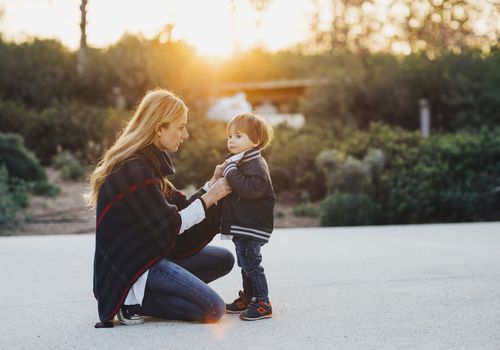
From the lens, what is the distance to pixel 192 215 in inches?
172

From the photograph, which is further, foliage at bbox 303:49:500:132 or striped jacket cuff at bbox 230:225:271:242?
foliage at bbox 303:49:500:132

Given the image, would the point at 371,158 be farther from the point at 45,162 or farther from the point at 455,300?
the point at 45,162

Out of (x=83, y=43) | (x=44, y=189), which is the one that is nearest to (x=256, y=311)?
(x=44, y=189)

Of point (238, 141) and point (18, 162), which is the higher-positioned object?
point (238, 141)

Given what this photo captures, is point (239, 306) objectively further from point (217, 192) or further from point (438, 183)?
point (438, 183)

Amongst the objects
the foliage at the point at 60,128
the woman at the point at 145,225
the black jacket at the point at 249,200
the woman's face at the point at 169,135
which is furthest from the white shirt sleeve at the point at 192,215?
the foliage at the point at 60,128

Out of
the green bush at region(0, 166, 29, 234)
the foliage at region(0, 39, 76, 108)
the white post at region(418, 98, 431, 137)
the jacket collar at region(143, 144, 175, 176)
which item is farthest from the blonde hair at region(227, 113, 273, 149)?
the foliage at region(0, 39, 76, 108)

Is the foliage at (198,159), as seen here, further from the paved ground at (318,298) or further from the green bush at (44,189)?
the paved ground at (318,298)

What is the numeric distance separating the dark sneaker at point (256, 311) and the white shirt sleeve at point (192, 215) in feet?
1.96

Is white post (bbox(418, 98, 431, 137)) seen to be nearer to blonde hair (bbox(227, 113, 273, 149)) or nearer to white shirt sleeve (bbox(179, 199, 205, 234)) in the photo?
blonde hair (bbox(227, 113, 273, 149))

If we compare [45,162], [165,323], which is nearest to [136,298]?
[165,323]

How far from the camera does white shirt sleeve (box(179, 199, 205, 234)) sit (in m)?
4.36

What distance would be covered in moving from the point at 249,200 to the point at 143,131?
28.9 inches

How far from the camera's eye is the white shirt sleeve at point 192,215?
436 cm
